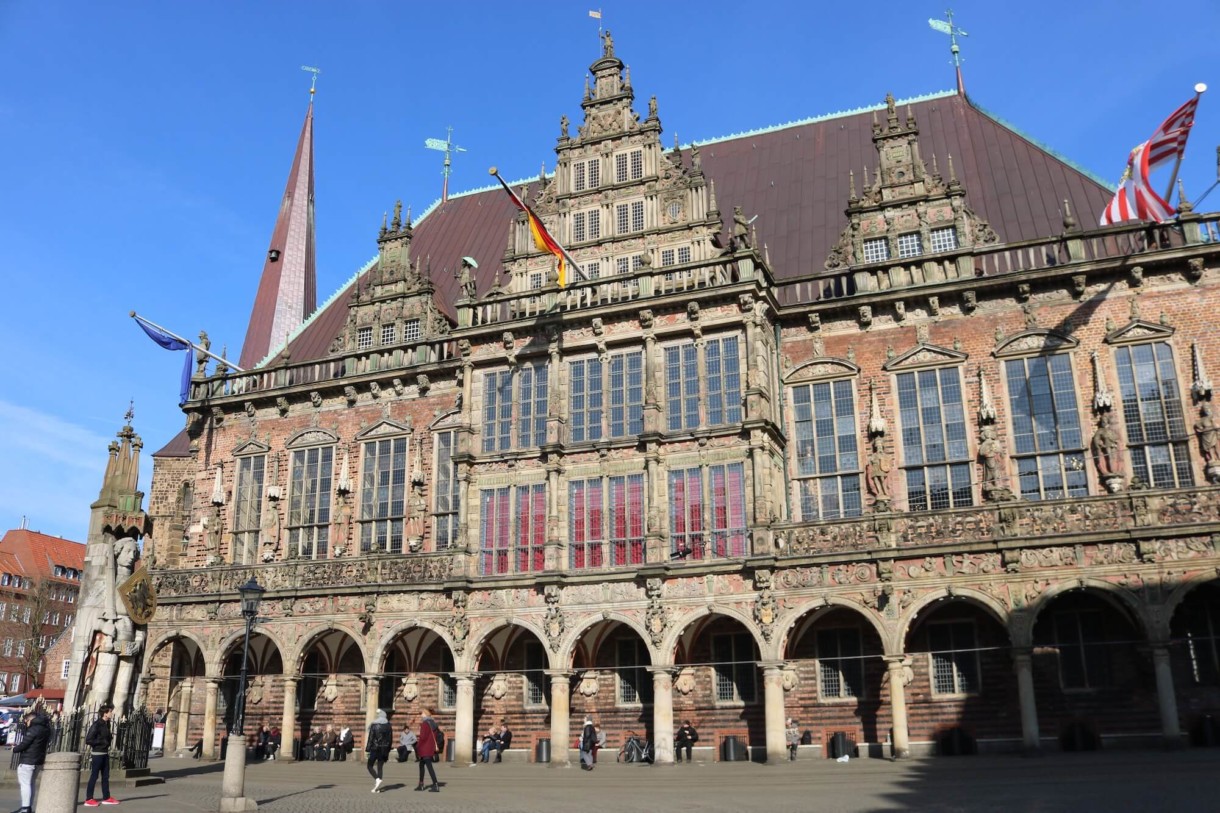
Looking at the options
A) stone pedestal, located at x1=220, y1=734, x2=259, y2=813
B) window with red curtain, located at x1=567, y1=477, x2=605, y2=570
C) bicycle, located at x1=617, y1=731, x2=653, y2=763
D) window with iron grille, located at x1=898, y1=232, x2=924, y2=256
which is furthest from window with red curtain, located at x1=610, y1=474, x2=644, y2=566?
stone pedestal, located at x1=220, y1=734, x2=259, y2=813

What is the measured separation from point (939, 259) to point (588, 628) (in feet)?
44.3

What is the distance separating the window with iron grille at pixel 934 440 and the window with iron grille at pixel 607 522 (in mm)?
6991

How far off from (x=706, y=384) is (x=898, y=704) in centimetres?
910

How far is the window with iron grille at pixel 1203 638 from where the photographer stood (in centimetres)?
2308

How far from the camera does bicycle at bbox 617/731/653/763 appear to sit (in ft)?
85.9

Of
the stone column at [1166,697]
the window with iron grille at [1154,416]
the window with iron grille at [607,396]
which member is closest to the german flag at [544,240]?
the window with iron grille at [607,396]

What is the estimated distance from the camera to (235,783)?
17.0 meters

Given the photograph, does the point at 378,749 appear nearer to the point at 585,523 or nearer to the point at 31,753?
the point at 31,753

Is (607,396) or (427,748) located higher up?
(607,396)

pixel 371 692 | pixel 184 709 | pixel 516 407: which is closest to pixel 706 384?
pixel 516 407

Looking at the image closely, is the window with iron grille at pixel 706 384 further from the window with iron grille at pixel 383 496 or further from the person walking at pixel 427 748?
the person walking at pixel 427 748

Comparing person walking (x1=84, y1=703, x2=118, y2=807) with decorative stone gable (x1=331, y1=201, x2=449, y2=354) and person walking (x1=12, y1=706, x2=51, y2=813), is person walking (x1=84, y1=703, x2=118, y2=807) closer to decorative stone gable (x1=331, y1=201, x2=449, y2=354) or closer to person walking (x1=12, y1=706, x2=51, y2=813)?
person walking (x1=12, y1=706, x2=51, y2=813)

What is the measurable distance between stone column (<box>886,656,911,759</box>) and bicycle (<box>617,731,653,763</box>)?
626cm

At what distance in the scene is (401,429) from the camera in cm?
3266
